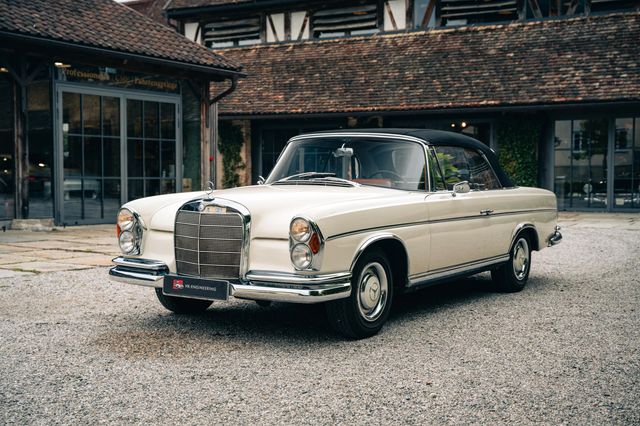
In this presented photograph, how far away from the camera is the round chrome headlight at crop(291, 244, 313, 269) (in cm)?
469

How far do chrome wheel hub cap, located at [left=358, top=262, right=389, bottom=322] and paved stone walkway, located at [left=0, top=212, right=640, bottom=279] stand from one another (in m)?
4.41

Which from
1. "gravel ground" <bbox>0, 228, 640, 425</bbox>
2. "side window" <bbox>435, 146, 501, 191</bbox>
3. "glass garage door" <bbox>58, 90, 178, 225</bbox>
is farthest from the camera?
"glass garage door" <bbox>58, 90, 178, 225</bbox>

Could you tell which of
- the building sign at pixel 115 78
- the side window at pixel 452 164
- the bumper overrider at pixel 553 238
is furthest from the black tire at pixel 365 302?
the building sign at pixel 115 78

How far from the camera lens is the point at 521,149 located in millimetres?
19531

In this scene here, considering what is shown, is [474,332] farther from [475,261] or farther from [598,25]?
[598,25]

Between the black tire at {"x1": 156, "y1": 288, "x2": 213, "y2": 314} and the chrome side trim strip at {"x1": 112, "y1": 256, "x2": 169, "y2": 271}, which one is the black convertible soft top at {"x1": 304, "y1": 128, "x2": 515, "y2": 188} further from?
the chrome side trim strip at {"x1": 112, "y1": 256, "x2": 169, "y2": 271}

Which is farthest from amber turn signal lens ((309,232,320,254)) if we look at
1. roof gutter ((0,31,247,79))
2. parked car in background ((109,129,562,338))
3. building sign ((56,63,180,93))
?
building sign ((56,63,180,93))

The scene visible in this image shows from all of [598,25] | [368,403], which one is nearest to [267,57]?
[598,25]

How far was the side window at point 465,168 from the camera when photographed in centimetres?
631

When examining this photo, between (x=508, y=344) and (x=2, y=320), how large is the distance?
3.78 meters

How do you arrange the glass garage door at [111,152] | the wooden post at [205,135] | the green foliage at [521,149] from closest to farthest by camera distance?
1. the glass garage door at [111,152]
2. the wooden post at [205,135]
3. the green foliage at [521,149]

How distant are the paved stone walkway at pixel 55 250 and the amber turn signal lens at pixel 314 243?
444cm

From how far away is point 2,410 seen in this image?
3.59m

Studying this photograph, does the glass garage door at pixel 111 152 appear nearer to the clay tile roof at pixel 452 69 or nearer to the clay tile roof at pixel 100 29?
the clay tile roof at pixel 100 29
